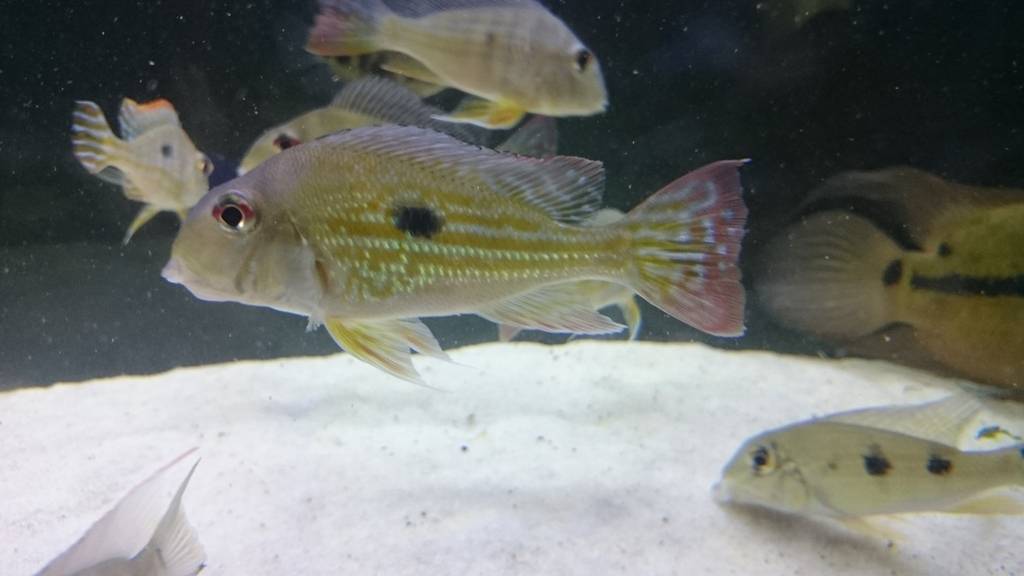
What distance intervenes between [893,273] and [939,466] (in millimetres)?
1388

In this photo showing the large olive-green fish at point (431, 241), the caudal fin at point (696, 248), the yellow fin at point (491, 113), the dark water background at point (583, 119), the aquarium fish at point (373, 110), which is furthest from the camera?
the dark water background at point (583, 119)

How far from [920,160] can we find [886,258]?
1.61 m

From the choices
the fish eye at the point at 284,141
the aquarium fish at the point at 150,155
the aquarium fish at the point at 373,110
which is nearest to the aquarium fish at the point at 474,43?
the aquarium fish at the point at 373,110

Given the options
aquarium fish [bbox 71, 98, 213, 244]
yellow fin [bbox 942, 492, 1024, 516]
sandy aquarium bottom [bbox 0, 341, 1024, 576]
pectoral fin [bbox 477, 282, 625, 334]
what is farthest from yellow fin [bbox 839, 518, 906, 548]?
aquarium fish [bbox 71, 98, 213, 244]

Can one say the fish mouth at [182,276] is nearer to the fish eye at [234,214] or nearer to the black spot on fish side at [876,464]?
the fish eye at [234,214]

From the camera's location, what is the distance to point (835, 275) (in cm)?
392

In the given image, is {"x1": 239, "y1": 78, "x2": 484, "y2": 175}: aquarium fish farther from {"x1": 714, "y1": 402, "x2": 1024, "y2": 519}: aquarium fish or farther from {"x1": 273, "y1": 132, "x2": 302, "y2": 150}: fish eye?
{"x1": 714, "y1": 402, "x2": 1024, "y2": 519}: aquarium fish

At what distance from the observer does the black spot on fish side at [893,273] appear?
366cm

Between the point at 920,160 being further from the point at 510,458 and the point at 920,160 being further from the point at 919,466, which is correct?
the point at 510,458

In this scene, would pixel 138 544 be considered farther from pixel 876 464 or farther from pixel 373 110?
pixel 876 464

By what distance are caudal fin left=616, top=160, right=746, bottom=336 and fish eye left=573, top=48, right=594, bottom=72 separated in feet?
3.85

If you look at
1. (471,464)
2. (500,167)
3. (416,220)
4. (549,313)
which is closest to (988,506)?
(549,313)

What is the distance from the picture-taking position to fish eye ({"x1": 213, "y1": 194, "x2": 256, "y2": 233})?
1857 millimetres

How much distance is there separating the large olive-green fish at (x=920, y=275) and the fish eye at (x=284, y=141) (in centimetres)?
307
